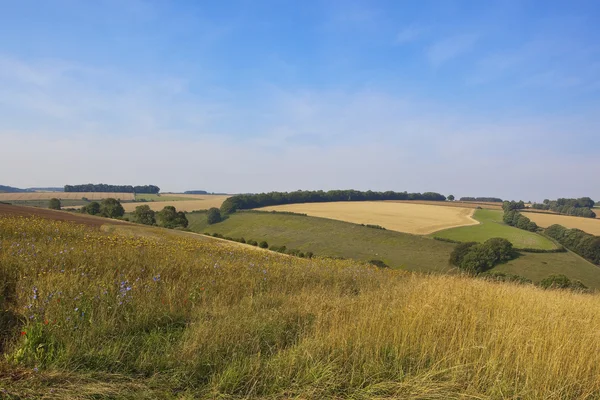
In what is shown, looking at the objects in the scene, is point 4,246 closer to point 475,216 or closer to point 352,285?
point 352,285

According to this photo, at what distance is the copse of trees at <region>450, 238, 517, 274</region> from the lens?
52.2 m

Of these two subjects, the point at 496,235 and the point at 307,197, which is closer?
the point at 496,235

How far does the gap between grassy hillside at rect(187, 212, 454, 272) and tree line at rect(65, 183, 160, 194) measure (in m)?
64.5

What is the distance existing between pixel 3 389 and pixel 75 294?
204 cm

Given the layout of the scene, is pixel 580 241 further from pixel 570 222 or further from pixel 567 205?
pixel 567 205

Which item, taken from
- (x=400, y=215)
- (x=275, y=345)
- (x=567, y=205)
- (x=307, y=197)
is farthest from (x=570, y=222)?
(x=275, y=345)

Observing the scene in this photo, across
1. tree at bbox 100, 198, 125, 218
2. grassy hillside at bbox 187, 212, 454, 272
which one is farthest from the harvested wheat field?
tree at bbox 100, 198, 125, 218

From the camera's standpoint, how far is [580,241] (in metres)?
58.3

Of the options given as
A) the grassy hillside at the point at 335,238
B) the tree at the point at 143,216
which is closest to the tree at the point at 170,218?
the tree at the point at 143,216

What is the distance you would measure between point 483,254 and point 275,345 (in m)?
57.4

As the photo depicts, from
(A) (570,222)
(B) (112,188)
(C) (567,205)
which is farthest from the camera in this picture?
(B) (112,188)

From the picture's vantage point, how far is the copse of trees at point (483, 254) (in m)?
52.2

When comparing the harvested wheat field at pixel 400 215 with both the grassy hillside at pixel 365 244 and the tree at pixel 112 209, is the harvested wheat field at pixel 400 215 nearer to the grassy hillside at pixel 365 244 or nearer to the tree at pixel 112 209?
the grassy hillside at pixel 365 244

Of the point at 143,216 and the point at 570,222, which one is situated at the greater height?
the point at 570,222
